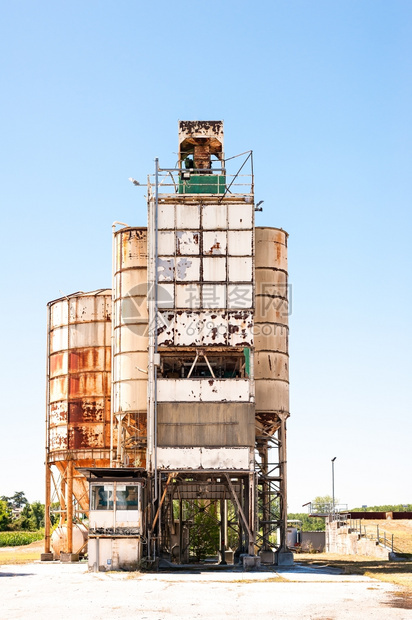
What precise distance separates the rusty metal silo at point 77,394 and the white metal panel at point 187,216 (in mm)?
11539

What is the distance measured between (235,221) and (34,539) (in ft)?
223

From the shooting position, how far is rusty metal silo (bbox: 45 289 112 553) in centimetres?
5162

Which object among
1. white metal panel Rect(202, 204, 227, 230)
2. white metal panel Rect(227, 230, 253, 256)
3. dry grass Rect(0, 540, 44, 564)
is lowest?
dry grass Rect(0, 540, 44, 564)

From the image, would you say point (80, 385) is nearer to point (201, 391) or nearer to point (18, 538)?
point (201, 391)

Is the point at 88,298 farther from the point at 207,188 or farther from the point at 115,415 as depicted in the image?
the point at 207,188

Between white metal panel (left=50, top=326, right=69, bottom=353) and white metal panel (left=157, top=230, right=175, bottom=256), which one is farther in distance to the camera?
white metal panel (left=50, top=326, right=69, bottom=353)

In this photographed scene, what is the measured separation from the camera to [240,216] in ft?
141

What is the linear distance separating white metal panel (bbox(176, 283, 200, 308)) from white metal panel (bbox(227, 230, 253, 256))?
251 centimetres

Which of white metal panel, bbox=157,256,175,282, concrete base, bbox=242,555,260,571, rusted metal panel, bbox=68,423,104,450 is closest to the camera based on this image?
concrete base, bbox=242,555,260,571

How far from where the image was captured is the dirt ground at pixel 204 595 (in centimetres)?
2211

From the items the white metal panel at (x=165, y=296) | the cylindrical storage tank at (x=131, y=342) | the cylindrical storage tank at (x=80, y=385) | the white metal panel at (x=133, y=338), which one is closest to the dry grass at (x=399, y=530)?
the cylindrical storage tank at (x=131, y=342)

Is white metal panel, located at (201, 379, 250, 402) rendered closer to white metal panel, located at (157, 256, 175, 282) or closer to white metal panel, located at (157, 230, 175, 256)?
white metal panel, located at (157, 256, 175, 282)

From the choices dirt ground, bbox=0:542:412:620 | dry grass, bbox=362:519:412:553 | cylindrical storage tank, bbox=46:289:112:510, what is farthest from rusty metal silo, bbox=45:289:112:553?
dry grass, bbox=362:519:412:553

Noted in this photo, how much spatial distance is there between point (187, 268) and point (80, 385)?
13.6 m
